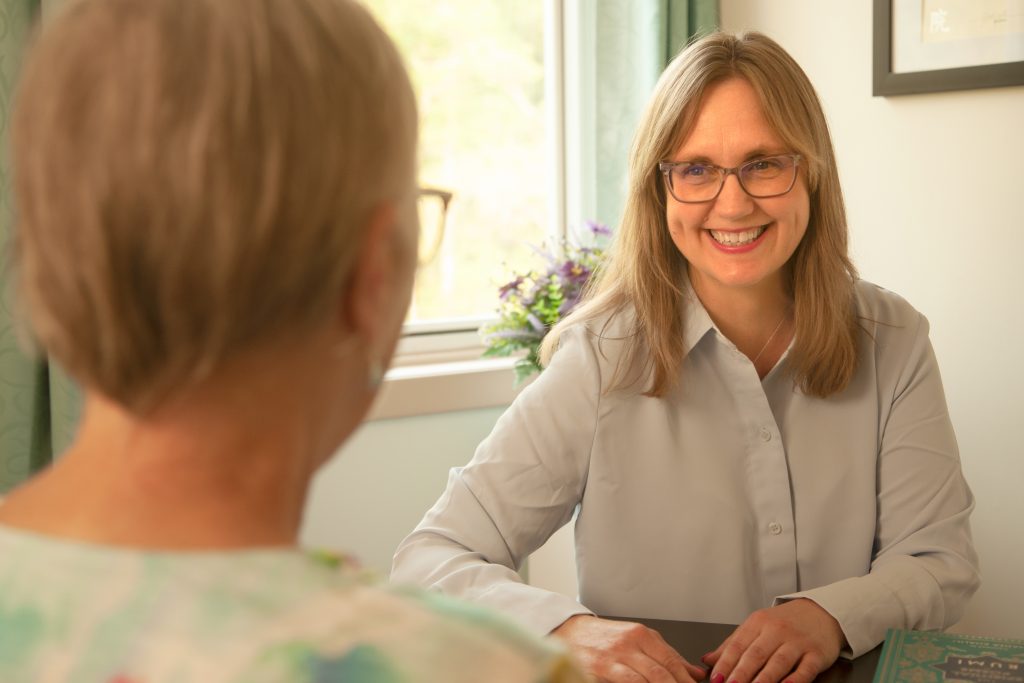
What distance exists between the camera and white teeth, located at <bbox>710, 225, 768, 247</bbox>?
72.4 inches

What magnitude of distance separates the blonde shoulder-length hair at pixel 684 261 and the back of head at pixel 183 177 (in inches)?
51.2

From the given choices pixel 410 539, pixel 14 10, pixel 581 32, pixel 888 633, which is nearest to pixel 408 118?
pixel 888 633

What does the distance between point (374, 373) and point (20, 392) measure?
1.94 metres

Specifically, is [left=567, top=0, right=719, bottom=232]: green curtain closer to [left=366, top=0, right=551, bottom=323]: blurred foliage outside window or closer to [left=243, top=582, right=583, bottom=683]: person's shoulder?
[left=366, top=0, right=551, bottom=323]: blurred foliage outside window

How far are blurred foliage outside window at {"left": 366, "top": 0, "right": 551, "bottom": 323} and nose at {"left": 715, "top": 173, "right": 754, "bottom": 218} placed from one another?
1.55 metres

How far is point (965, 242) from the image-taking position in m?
2.65

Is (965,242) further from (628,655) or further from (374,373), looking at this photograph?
(374,373)

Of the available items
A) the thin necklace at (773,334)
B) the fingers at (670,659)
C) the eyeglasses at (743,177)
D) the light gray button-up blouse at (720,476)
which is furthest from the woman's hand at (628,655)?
the eyeglasses at (743,177)

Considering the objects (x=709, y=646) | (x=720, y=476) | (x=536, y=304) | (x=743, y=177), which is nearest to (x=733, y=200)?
(x=743, y=177)

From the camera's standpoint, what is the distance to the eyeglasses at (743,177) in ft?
6.03

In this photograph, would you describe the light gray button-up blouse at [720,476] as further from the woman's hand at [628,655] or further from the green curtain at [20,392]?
the green curtain at [20,392]

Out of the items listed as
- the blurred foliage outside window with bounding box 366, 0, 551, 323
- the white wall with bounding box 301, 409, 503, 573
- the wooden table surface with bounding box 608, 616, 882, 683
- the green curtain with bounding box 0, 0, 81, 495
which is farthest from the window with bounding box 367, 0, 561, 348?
the wooden table surface with bounding box 608, 616, 882, 683

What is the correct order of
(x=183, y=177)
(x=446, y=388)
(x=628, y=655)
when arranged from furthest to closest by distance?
(x=446, y=388), (x=628, y=655), (x=183, y=177)

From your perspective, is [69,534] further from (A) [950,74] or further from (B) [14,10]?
(A) [950,74]
